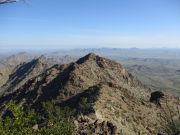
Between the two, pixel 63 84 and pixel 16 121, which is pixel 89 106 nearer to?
pixel 63 84

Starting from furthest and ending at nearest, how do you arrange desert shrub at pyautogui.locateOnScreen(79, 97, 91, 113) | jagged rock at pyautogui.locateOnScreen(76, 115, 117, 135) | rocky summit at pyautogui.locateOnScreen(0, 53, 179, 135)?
desert shrub at pyautogui.locateOnScreen(79, 97, 91, 113) → rocky summit at pyautogui.locateOnScreen(0, 53, 179, 135) → jagged rock at pyautogui.locateOnScreen(76, 115, 117, 135)

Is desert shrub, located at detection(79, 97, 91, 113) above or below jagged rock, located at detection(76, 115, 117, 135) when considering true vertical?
below

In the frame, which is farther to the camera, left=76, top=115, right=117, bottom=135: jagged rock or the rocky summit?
the rocky summit

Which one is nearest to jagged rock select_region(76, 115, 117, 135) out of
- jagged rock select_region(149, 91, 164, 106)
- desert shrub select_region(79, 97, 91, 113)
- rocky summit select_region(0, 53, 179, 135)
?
rocky summit select_region(0, 53, 179, 135)

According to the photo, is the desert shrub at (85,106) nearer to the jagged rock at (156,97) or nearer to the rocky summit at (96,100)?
the rocky summit at (96,100)

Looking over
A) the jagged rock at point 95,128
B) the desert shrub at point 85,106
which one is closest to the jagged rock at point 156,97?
the desert shrub at point 85,106

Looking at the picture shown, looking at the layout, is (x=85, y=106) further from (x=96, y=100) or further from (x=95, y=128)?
(x=95, y=128)

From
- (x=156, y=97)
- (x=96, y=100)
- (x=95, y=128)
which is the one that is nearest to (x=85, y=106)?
(x=96, y=100)

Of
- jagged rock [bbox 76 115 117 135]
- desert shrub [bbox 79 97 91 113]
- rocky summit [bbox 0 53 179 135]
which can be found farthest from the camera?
desert shrub [bbox 79 97 91 113]

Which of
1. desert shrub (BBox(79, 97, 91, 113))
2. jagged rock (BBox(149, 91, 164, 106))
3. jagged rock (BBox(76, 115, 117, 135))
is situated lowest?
jagged rock (BBox(149, 91, 164, 106))

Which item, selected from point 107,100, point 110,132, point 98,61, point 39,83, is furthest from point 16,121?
point 98,61

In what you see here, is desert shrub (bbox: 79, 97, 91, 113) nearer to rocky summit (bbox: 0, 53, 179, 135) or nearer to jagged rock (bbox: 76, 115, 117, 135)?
rocky summit (bbox: 0, 53, 179, 135)

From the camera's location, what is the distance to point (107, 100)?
82000 millimetres

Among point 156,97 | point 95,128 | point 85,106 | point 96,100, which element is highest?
point 95,128
